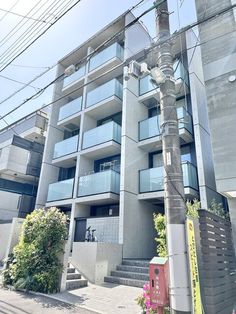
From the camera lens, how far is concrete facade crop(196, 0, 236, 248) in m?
7.41

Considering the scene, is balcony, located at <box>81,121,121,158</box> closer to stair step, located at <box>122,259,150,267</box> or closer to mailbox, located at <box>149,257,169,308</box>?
stair step, located at <box>122,259,150,267</box>

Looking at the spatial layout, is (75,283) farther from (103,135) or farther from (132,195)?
(103,135)

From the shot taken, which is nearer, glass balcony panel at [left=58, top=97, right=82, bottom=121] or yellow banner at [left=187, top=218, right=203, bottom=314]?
yellow banner at [left=187, top=218, right=203, bottom=314]

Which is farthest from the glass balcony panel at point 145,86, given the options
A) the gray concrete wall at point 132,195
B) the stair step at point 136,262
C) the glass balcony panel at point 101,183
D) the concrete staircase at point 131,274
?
the concrete staircase at point 131,274

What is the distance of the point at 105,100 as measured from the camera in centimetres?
1394

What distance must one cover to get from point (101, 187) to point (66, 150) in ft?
13.8

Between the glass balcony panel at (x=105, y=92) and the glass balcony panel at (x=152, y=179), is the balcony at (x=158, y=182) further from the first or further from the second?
the glass balcony panel at (x=105, y=92)

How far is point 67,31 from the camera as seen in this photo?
23.3 ft

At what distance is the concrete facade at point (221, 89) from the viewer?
741 centimetres

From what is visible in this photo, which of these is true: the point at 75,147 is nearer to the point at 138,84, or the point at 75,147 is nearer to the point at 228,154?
the point at 138,84

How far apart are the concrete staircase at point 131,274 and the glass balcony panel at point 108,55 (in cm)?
1141

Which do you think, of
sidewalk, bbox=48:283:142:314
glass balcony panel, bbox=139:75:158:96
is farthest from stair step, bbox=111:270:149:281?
glass balcony panel, bbox=139:75:158:96

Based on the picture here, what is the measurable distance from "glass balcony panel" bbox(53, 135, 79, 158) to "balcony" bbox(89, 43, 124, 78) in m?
4.45

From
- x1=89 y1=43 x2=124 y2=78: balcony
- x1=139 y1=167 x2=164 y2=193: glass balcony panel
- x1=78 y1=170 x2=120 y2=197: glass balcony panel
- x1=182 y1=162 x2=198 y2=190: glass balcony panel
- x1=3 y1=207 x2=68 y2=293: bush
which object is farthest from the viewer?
x1=89 y1=43 x2=124 y2=78: balcony
